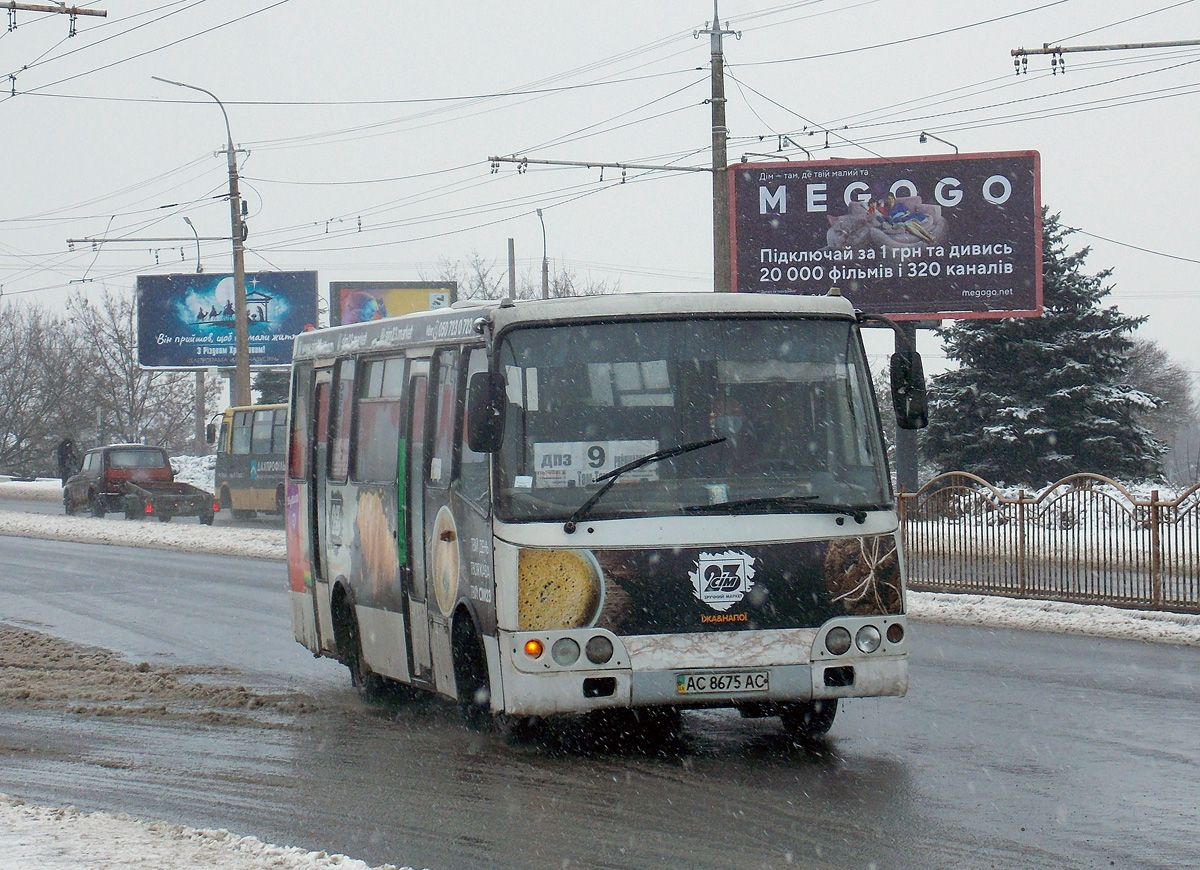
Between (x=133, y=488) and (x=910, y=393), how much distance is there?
34.1 metres

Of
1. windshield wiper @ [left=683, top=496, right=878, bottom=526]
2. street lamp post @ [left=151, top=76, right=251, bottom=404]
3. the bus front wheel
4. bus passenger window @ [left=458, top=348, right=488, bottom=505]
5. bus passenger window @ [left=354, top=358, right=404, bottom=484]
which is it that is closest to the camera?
windshield wiper @ [left=683, top=496, right=878, bottom=526]

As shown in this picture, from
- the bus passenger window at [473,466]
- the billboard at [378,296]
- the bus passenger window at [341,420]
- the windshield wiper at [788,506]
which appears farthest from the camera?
the billboard at [378,296]

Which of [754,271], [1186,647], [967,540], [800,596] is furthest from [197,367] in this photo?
[800,596]

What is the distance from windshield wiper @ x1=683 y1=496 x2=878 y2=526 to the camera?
27.6 ft

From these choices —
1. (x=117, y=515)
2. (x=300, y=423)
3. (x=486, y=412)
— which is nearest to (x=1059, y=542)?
(x=300, y=423)

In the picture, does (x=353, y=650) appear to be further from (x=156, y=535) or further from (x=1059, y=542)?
(x=156, y=535)

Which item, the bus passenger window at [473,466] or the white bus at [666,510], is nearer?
the white bus at [666,510]

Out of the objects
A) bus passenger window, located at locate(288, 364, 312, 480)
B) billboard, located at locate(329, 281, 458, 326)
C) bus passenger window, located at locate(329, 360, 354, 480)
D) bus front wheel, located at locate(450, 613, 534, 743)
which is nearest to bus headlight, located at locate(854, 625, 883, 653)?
bus front wheel, located at locate(450, 613, 534, 743)

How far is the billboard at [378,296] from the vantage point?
63.6 m

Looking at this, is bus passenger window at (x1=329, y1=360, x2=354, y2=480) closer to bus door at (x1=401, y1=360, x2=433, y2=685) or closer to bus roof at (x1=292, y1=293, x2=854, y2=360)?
bus door at (x1=401, y1=360, x2=433, y2=685)

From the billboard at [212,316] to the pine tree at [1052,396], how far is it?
30.6m

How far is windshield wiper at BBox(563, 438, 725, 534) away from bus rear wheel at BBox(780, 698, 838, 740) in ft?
5.10

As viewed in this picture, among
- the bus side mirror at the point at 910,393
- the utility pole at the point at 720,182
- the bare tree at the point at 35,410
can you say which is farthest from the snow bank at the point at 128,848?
the bare tree at the point at 35,410

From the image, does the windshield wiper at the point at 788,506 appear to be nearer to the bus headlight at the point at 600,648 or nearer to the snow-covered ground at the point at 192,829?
the bus headlight at the point at 600,648
